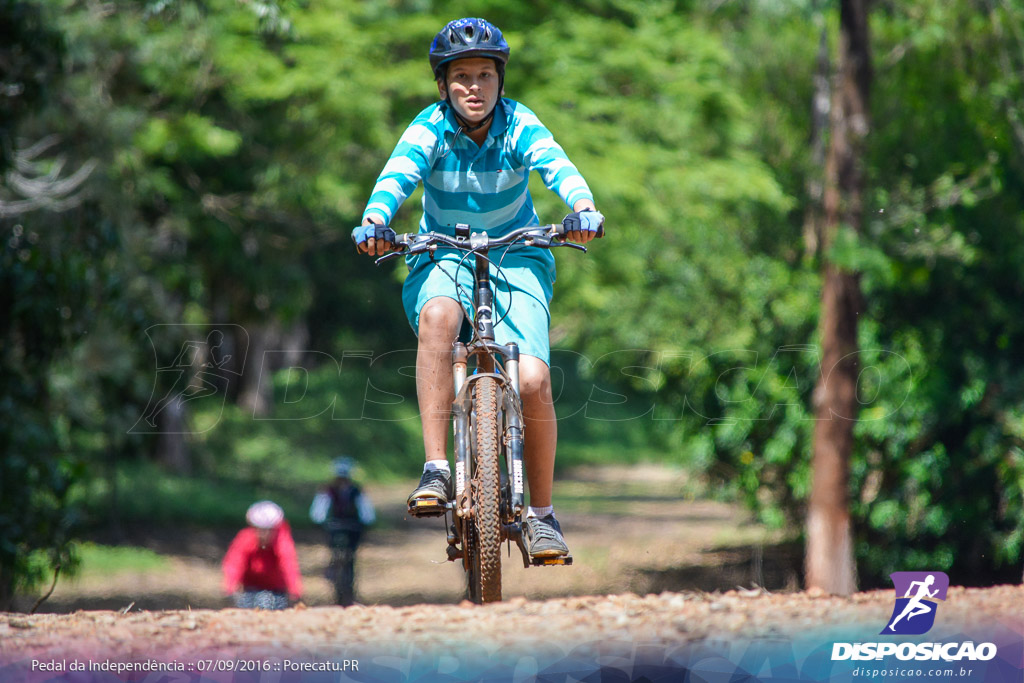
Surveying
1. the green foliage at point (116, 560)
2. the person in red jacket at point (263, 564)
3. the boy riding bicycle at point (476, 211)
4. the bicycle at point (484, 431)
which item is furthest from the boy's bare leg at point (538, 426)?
the green foliage at point (116, 560)

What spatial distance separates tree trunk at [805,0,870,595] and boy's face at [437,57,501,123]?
7.29 metres

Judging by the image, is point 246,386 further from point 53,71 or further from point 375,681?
point 375,681

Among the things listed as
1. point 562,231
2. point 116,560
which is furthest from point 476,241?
point 116,560

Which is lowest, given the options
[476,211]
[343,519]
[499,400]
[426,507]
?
[426,507]

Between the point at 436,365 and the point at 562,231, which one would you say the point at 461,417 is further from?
the point at 562,231

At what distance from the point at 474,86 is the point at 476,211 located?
0.57m

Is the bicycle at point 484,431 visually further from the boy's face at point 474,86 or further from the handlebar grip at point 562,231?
the boy's face at point 474,86

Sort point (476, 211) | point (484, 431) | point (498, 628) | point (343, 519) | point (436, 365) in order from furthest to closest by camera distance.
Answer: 1. point (343, 519)
2. point (476, 211)
3. point (436, 365)
4. point (484, 431)
5. point (498, 628)

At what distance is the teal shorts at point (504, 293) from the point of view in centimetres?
470

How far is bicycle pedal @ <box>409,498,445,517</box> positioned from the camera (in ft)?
14.0

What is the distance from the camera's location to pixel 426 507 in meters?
4.30

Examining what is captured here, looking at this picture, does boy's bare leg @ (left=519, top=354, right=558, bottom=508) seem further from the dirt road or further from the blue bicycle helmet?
the blue bicycle helmet

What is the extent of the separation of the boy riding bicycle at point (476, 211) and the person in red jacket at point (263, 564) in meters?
5.40

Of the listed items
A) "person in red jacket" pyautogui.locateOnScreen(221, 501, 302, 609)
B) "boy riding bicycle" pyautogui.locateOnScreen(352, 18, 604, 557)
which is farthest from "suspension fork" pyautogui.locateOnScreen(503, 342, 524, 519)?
"person in red jacket" pyautogui.locateOnScreen(221, 501, 302, 609)
